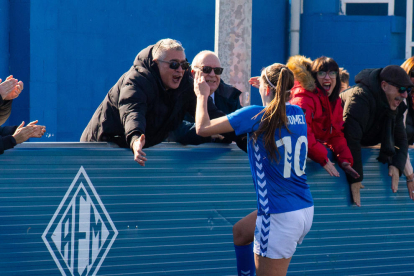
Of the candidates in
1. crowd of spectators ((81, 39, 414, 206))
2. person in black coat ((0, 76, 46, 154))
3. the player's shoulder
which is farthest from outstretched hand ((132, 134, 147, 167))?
the player's shoulder

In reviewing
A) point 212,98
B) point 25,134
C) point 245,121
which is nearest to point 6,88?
point 25,134

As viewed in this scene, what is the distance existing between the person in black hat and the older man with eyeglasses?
3.94 ft

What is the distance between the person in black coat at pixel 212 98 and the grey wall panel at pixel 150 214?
0.09m

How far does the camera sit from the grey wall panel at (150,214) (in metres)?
3.59

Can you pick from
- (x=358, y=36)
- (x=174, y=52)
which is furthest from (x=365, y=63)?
(x=174, y=52)

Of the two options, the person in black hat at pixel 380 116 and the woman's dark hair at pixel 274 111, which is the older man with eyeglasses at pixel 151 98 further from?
the person in black hat at pixel 380 116

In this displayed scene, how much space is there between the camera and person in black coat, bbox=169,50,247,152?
4.07 metres

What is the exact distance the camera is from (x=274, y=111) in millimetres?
3102

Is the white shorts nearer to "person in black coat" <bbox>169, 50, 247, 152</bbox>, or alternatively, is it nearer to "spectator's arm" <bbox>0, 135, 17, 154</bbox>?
"person in black coat" <bbox>169, 50, 247, 152</bbox>

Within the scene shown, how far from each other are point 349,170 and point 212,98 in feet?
4.25

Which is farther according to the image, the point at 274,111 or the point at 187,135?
the point at 187,135

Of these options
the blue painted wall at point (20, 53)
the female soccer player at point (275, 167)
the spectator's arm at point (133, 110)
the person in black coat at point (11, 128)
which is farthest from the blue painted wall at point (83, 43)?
the female soccer player at point (275, 167)

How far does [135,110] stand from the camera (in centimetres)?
361

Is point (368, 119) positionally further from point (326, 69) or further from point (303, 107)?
point (303, 107)
